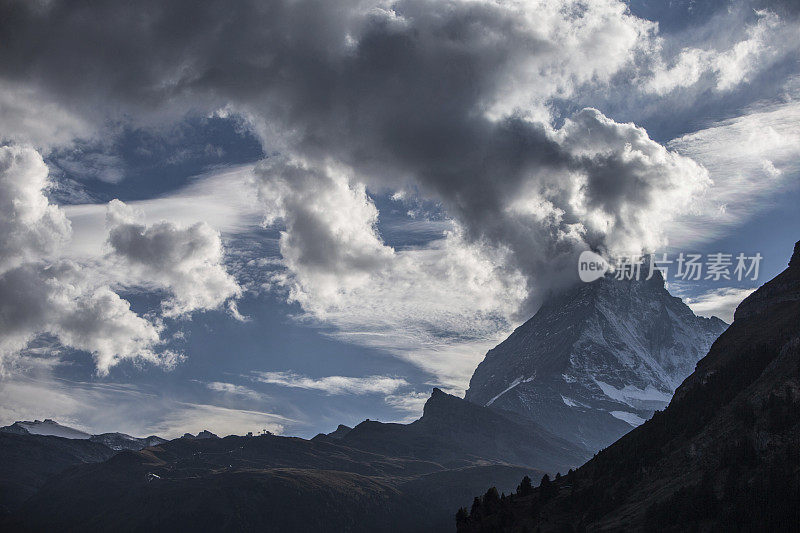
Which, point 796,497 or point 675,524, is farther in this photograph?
point 675,524

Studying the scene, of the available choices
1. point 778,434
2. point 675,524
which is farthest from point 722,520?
point 778,434

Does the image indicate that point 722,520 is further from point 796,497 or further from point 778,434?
point 778,434

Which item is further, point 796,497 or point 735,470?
point 735,470

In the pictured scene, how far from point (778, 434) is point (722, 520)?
32548 mm

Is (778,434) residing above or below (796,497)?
above

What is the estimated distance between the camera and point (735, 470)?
198 meters

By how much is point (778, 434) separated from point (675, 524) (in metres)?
39.1

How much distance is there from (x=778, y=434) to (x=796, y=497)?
26.5 m

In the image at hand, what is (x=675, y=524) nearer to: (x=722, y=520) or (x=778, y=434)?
(x=722, y=520)

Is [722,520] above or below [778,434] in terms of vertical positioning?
below

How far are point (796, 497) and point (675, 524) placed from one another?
31.7 meters

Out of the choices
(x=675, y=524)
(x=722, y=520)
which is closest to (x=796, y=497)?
(x=722, y=520)

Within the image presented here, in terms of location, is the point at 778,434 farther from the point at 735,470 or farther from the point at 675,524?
the point at 675,524

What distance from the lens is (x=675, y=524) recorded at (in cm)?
19212
